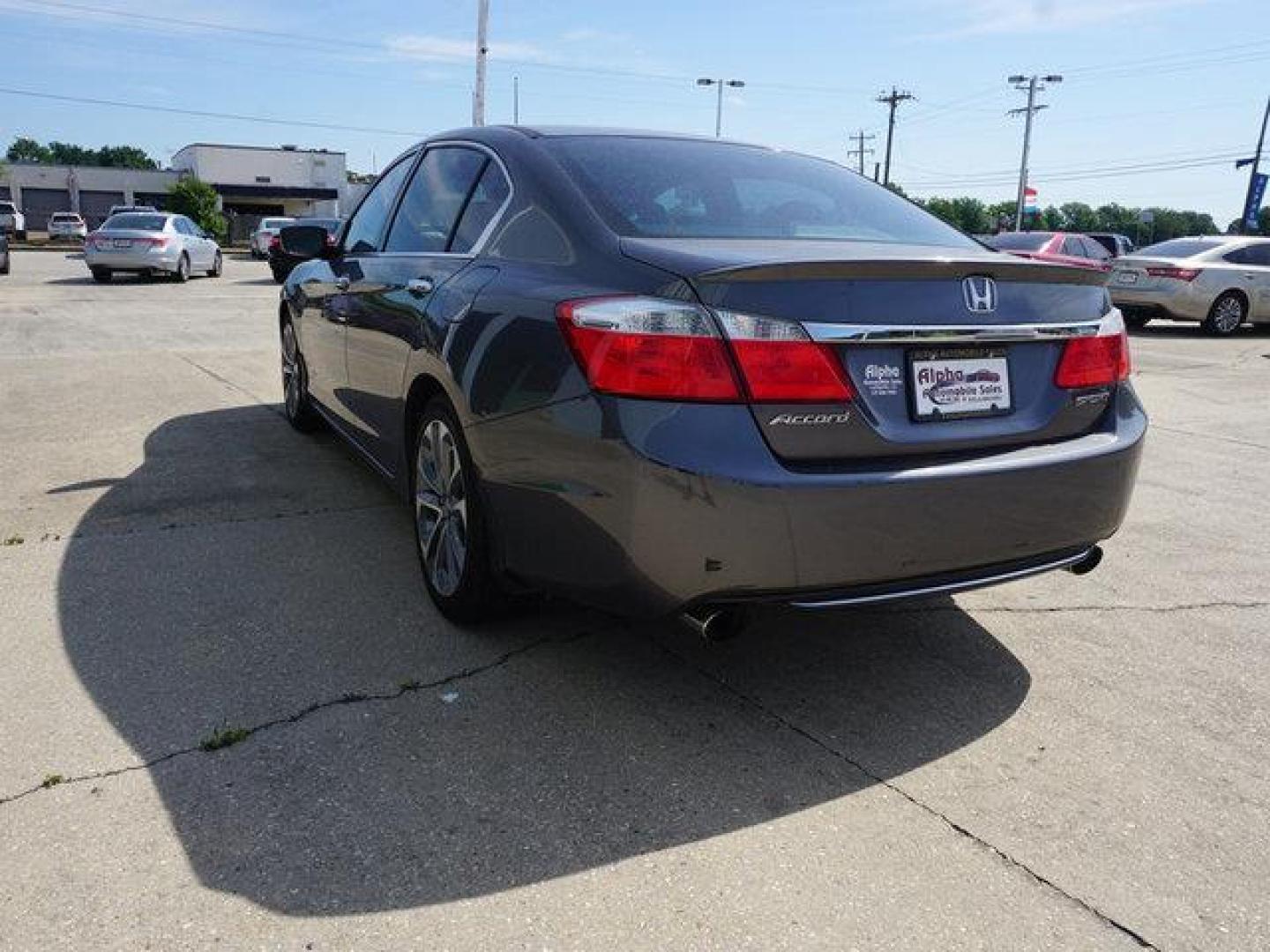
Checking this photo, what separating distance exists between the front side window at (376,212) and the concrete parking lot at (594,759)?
129 centimetres

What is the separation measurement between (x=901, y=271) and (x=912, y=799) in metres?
1.31

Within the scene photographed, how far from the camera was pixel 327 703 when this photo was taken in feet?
9.52

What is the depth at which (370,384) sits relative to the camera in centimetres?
425

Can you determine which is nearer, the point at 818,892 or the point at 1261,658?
the point at 818,892

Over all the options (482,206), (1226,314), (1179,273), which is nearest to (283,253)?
(482,206)

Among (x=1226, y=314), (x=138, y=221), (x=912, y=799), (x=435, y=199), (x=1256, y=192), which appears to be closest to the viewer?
(x=912, y=799)

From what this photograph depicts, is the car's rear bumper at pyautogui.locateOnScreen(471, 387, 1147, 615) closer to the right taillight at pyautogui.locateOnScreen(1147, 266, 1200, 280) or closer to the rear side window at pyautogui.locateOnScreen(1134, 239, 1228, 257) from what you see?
the right taillight at pyautogui.locateOnScreen(1147, 266, 1200, 280)

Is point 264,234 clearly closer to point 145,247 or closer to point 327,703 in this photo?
point 145,247

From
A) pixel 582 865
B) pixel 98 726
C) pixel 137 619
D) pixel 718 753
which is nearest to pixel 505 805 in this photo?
pixel 582 865

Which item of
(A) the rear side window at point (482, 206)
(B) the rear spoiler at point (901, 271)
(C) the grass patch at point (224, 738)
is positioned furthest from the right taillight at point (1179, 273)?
(C) the grass patch at point (224, 738)

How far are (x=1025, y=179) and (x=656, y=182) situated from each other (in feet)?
201

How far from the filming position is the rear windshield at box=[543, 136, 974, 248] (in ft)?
10.0

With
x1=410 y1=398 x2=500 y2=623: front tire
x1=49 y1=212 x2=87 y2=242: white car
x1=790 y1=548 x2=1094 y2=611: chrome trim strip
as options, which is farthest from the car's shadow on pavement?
x1=49 y1=212 x2=87 y2=242: white car

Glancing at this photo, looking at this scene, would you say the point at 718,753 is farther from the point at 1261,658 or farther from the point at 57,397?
the point at 57,397
